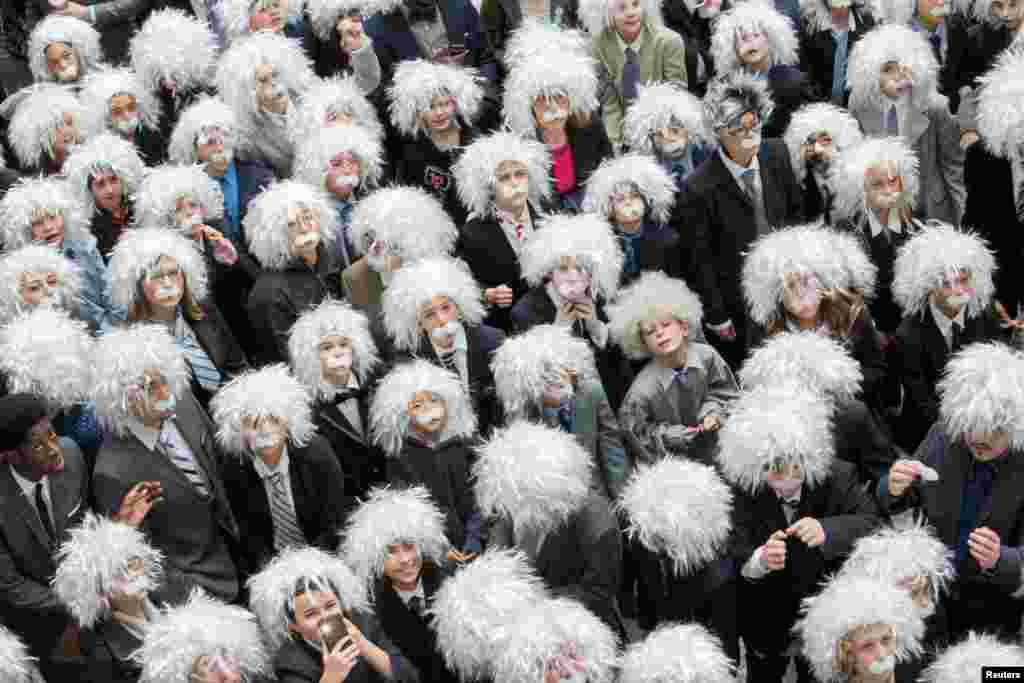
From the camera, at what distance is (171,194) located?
336 inches

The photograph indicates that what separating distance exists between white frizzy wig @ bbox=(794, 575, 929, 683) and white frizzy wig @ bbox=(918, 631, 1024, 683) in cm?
11

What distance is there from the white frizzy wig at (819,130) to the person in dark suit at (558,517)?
2.83 metres

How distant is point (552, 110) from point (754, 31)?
136cm

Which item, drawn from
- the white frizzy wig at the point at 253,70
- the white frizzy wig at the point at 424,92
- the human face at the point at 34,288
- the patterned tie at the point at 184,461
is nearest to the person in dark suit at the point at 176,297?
the human face at the point at 34,288

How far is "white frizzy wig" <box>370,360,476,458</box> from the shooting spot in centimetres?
711

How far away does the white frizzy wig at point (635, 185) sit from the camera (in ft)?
27.4

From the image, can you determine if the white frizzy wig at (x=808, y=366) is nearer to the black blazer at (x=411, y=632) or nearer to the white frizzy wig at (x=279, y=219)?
the black blazer at (x=411, y=632)

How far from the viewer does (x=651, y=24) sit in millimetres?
9680

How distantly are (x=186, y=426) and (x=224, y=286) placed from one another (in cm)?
147

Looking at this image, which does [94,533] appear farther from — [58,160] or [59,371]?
[58,160]

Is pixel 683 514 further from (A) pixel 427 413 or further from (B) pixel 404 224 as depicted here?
(B) pixel 404 224

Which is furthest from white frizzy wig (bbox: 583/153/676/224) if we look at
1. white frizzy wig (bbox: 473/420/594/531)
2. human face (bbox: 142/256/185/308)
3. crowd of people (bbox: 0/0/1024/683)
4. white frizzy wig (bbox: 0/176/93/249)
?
white frizzy wig (bbox: 0/176/93/249)

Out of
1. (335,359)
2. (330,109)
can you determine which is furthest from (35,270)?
(330,109)

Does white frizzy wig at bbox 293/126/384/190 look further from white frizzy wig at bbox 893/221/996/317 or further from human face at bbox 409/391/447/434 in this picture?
white frizzy wig at bbox 893/221/996/317
